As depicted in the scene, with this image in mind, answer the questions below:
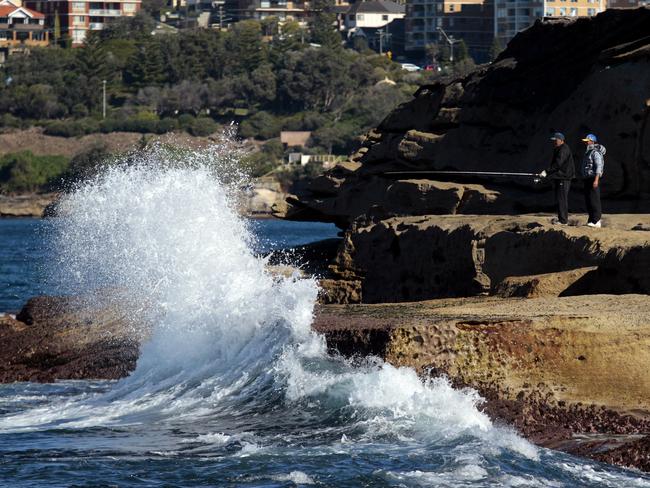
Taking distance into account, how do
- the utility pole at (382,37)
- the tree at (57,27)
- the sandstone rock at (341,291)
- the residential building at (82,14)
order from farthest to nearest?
the residential building at (82,14) → the utility pole at (382,37) → the tree at (57,27) → the sandstone rock at (341,291)

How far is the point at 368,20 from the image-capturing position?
165m

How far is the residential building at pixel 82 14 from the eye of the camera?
15875 cm

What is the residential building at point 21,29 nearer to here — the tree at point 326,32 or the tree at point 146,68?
the tree at point 326,32

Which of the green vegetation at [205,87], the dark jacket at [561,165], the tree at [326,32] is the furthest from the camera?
the tree at [326,32]

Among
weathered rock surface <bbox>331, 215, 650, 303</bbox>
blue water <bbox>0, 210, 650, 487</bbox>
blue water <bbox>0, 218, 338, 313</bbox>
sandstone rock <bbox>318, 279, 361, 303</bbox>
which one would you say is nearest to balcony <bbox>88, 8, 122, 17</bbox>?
blue water <bbox>0, 218, 338, 313</bbox>

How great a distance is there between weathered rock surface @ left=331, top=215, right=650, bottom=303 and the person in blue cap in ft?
0.83

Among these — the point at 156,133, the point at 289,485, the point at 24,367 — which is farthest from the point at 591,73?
the point at 156,133

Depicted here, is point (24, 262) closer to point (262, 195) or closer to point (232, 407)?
point (232, 407)

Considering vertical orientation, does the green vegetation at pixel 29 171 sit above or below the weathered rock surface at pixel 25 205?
above

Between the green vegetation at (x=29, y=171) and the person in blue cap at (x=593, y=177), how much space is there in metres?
88.1

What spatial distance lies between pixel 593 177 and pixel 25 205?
87.2m

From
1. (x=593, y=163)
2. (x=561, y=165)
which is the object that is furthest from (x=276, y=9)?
(x=593, y=163)

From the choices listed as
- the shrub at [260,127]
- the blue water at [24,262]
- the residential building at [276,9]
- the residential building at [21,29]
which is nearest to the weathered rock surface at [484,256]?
the blue water at [24,262]

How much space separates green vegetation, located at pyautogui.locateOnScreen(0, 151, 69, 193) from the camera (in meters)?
105
